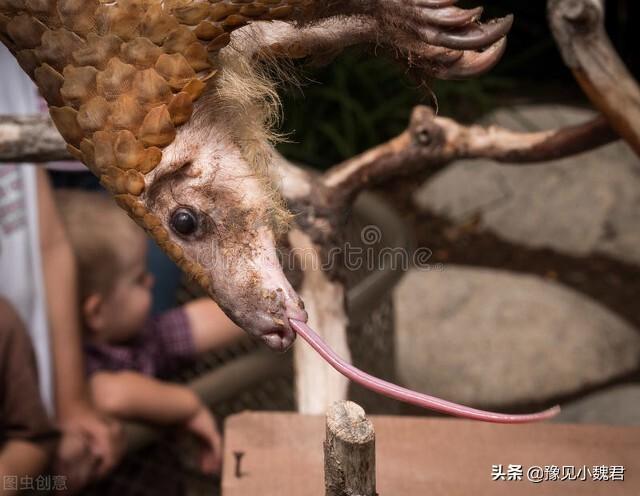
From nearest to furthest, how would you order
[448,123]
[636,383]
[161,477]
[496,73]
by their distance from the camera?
1. [448,123]
2. [161,477]
3. [636,383]
4. [496,73]

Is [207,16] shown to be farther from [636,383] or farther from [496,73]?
[496,73]

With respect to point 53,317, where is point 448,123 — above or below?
above

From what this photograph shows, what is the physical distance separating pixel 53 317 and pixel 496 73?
1.80m

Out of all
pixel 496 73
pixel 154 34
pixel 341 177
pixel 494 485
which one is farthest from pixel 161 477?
pixel 496 73

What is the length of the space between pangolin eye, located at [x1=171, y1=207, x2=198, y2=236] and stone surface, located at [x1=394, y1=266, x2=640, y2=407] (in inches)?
49.6

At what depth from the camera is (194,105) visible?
56cm

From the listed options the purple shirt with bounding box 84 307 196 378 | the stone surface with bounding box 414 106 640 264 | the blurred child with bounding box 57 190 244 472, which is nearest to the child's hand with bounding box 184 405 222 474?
the blurred child with bounding box 57 190 244 472

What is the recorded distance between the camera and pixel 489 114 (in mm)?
2500

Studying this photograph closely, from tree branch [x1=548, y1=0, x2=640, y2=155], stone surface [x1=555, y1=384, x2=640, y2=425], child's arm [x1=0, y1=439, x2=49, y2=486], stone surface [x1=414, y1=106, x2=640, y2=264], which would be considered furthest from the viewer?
stone surface [x1=414, y1=106, x2=640, y2=264]

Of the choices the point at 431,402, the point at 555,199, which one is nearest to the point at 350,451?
the point at 431,402

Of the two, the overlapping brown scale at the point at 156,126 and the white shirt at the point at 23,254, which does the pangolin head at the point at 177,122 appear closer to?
the overlapping brown scale at the point at 156,126

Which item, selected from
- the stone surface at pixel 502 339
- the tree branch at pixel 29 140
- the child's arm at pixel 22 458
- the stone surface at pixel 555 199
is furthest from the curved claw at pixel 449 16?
the stone surface at pixel 555 199

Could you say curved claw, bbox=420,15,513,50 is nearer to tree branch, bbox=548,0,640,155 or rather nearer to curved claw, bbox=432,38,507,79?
curved claw, bbox=432,38,507,79

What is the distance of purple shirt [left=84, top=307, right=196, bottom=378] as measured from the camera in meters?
1.30
